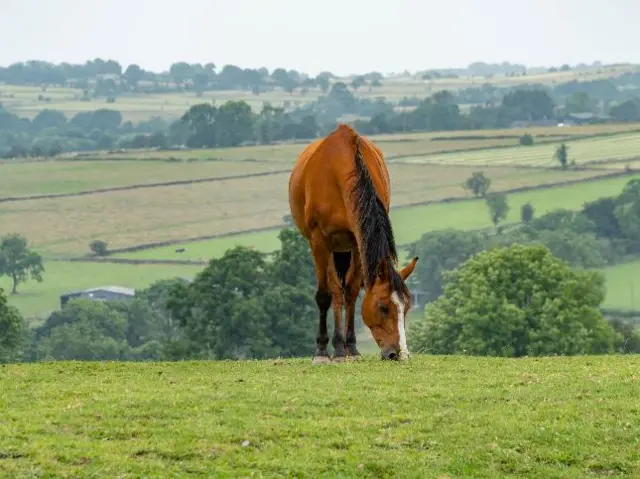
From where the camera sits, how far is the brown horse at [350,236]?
59.3 feet

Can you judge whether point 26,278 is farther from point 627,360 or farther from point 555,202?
point 627,360

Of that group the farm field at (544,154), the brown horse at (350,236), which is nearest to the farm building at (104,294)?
the farm field at (544,154)

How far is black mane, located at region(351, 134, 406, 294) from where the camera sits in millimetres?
18125

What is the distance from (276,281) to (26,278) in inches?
1890

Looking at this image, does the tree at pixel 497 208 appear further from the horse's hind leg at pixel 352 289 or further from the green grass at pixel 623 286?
the horse's hind leg at pixel 352 289

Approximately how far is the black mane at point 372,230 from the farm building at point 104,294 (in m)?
77.3

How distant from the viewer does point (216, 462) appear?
1278 centimetres

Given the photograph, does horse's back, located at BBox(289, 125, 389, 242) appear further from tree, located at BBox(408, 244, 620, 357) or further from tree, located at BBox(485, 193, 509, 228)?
tree, located at BBox(485, 193, 509, 228)

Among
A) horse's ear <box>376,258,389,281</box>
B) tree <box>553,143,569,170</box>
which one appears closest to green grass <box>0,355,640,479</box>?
horse's ear <box>376,258,389,281</box>

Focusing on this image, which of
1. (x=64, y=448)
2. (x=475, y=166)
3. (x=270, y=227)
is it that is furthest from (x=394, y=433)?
(x=475, y=166)

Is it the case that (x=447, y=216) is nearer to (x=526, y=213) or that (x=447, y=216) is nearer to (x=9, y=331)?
(x=526, y=213)

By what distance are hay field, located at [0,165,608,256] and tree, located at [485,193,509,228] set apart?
11.9ft

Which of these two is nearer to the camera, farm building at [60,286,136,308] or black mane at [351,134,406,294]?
black mane at [351,134,406,294]

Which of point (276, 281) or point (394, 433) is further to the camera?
point (276, 281)
